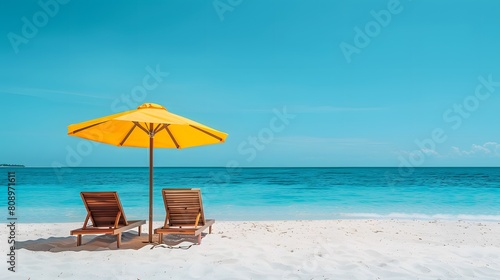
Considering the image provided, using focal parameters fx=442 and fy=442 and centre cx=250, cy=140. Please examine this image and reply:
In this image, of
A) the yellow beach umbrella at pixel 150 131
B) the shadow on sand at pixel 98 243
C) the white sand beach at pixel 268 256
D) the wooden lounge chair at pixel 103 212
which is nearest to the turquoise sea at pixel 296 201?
the shadow on sand at pixel 98 243

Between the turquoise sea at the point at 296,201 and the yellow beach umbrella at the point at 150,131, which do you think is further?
the turquoise sea at the point at 296,201

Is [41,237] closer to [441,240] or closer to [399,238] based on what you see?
[399,238]

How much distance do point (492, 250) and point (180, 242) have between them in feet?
13.7

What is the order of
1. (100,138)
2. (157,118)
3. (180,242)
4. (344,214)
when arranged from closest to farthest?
(157,118), (180,242), (100,138), (344,214)

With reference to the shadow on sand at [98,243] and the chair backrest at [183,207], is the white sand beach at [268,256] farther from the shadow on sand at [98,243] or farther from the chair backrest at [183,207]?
the chair backrest at [183,207]

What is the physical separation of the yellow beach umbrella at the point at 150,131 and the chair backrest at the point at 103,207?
481 mm

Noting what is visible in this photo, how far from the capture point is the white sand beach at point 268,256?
4.41 metres

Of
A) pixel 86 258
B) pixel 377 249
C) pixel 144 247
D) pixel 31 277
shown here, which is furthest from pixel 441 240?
pixel 31 277

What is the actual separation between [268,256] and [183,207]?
5.55 feet

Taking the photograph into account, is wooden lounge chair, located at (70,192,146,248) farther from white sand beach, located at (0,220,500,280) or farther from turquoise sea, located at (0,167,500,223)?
turquoise sea, located at (0,167,500,223)

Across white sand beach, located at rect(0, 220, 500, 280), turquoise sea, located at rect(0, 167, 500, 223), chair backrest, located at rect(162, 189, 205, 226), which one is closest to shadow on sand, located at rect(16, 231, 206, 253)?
white sand beach, located at rect(0, 220, 500, 280)

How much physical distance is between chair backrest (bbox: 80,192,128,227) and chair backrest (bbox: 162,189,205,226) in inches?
26.0

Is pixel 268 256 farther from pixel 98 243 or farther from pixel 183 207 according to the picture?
pixel 98 243

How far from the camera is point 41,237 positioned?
6816mm
